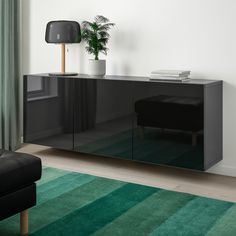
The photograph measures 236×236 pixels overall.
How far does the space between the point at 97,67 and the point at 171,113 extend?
939 mm

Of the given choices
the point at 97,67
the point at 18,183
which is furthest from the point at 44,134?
the point at 18,183

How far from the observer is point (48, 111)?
4512 mm

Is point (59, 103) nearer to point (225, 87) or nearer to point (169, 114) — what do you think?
point (169, 114)

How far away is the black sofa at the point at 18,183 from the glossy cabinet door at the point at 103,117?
1.45m

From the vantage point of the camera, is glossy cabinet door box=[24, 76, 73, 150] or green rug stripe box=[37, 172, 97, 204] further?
glossy cabinet door box=[24, 76, 73, 150]

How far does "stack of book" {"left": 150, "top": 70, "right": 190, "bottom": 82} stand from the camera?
3824 millimetres

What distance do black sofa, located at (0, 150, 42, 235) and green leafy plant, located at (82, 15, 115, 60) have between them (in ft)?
6.07

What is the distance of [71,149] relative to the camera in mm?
4461

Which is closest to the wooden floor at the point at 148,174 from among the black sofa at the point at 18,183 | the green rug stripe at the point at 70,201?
the green rug stripe at the point at 70,201

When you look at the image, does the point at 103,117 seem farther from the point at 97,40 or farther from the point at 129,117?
the point at 97,40

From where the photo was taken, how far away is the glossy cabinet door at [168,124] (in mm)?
3705

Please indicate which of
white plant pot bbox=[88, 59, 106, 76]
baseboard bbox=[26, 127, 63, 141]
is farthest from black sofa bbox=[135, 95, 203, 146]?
baseboard bbox=[26, 127, 63, 141]

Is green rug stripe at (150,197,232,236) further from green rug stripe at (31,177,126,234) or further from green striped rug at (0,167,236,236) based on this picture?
green rug stripe at (31,177,126,234)

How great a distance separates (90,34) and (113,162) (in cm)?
122
